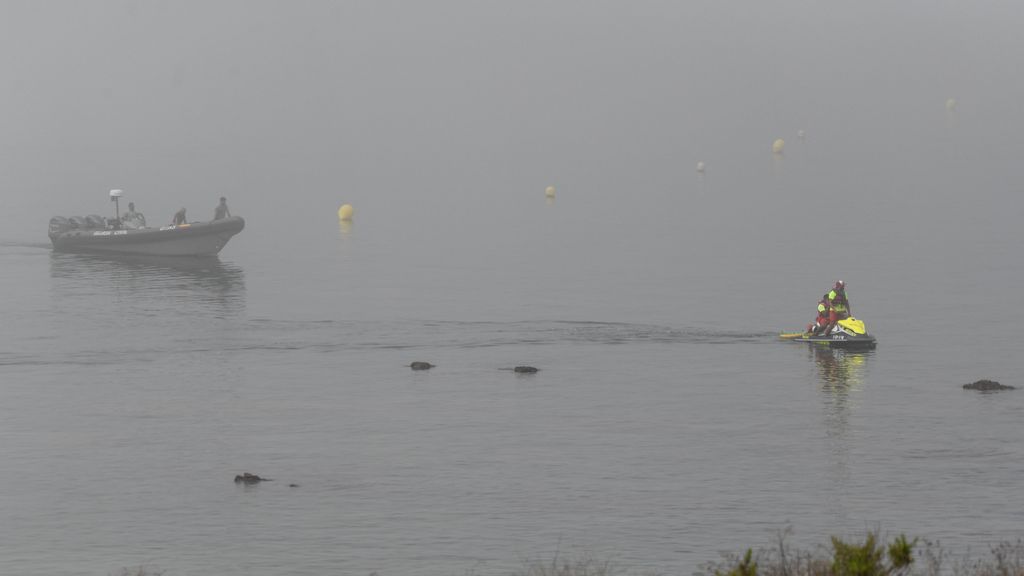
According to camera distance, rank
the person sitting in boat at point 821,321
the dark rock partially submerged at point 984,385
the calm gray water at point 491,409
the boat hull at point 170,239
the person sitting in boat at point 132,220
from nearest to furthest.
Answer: the calm gray water at point 491,409
the dark rock partially submerged at point 984,385
the person sitting in boat at point 821,321
the boat hull at point 170,239
the person sitting in boat at point 132,220

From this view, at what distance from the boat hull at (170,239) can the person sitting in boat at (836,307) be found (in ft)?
157

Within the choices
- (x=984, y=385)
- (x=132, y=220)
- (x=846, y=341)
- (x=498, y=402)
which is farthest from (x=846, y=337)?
(x=132, y=220)

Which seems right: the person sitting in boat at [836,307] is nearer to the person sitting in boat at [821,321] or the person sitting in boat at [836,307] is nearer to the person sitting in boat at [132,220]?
the person sitting in boat at [821,321]

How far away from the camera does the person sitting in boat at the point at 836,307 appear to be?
69000 mm

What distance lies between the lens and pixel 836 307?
230ft

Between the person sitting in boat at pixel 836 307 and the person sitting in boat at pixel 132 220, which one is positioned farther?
the person sitting in boat at pixel 132 220

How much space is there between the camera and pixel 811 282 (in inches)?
3880

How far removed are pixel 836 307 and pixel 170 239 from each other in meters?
52.1

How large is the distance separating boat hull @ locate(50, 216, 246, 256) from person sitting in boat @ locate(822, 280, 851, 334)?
48.0m

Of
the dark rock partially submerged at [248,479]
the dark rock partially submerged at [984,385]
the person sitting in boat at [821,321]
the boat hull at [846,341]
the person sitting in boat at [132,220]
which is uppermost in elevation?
the person sitting in boat at [132,220]

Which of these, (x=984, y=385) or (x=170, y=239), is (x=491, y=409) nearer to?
(x=984, y=385)

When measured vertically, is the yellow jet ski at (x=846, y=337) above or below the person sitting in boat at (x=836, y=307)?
below

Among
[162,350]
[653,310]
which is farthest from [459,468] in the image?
[653,310]

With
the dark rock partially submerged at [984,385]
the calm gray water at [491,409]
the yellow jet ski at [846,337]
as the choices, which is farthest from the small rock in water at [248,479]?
the yellow jet ski at [846,337]
